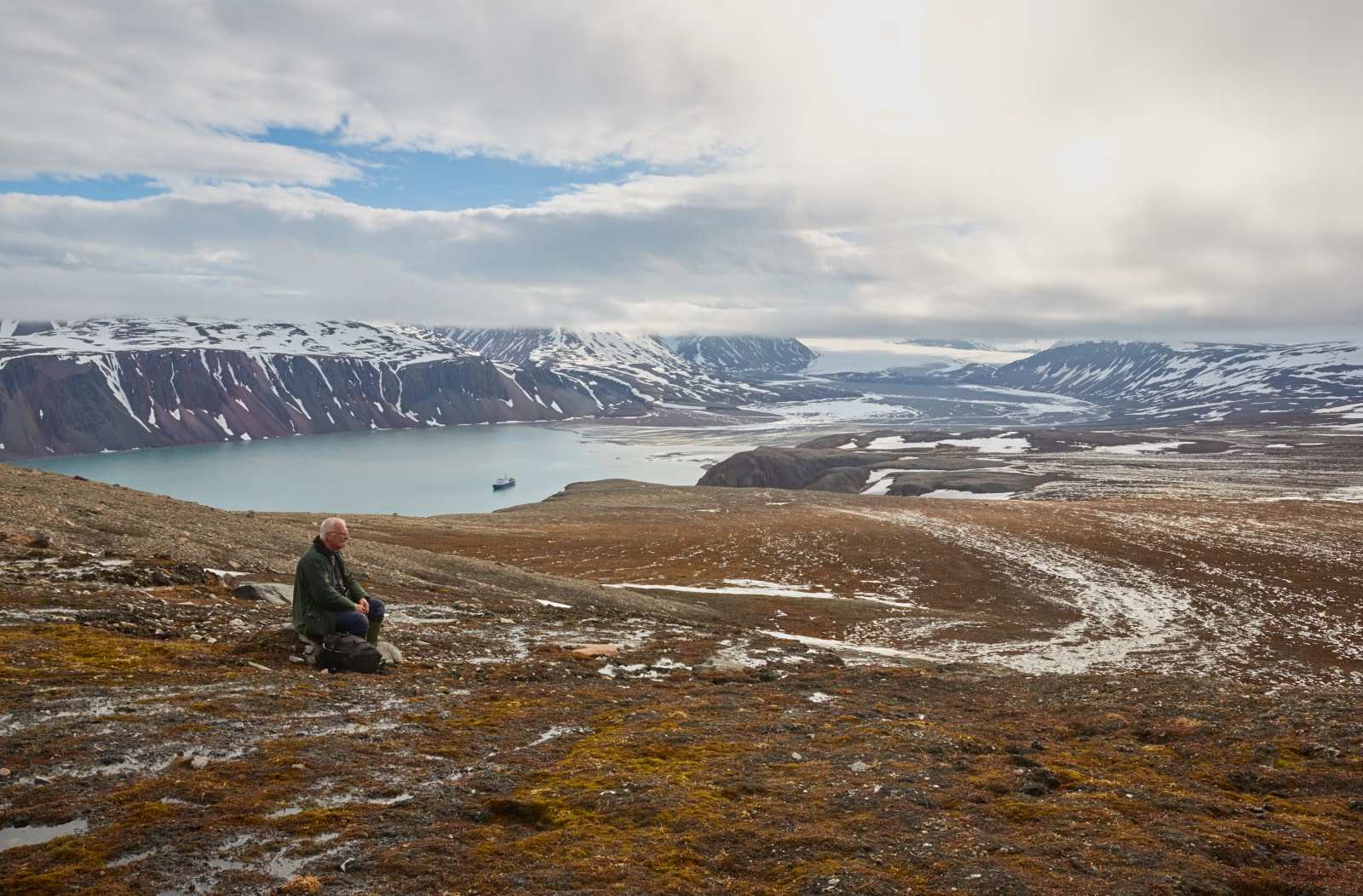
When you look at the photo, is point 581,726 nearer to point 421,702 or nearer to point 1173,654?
point 421,702

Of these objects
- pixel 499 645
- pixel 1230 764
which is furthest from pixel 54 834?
pixel 1230 764

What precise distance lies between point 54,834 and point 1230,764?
13.4 m

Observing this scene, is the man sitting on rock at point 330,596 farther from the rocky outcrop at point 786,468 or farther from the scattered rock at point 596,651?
the rocky outcrop at point 786,468

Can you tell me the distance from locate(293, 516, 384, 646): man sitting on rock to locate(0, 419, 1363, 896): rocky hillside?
898 millimetres

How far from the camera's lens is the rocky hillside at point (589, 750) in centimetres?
648

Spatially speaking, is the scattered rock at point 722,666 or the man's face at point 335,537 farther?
the scattered rock at point 722,666

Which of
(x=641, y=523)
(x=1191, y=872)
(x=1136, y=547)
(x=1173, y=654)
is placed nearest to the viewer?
(x=1191, y=872)

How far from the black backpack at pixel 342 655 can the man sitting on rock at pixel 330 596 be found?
0.16 meters

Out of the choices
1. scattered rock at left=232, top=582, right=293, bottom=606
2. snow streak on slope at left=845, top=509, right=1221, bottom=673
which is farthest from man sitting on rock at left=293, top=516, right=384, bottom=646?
snow streak on slope at left=845, top=509, right=1221, bottom=673

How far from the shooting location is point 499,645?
17.1 m

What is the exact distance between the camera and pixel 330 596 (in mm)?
12219

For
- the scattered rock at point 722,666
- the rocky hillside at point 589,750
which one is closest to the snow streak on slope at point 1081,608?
the rocky hillside at point 589,750

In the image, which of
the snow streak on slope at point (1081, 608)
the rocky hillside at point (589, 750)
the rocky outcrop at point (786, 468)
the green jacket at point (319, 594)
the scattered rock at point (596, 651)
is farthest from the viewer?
the rocky outcrop at point (786, 468)

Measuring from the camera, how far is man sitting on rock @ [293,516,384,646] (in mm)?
12180
